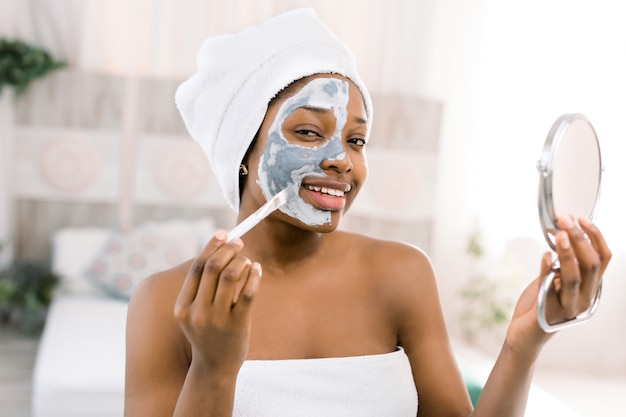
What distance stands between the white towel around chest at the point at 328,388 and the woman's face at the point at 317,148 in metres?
0.20

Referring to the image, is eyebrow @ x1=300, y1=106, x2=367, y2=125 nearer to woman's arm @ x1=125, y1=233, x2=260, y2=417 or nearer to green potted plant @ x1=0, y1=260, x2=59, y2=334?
woman's arm @ x1=125, y1=233, x2=260, y2=417

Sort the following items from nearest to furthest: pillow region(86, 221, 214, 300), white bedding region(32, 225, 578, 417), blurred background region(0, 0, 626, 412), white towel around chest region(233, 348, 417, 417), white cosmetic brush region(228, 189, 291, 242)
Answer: white cosmetic brush region(228, 189, 291, 242) < white towel around chest region(233, 348, 417, 417) < white bedding region(32, 225, 578, 417) < pillow region(86, 221, 214, 300) < blurred background region(0, 0, 626, 412)

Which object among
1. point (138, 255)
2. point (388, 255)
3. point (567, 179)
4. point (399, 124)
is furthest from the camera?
point (399, 124)

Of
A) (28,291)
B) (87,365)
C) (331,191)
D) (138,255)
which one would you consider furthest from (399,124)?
(331,191)

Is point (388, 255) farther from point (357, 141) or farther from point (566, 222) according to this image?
point (566, 222)

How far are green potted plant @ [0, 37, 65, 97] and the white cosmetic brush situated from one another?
3.20m

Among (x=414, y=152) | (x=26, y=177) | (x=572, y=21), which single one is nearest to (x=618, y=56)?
(x=572, y=21)

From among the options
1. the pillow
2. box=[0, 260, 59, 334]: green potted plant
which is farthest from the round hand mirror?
box=[0, 260, 59, 334]: green potted plant

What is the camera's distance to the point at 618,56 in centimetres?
391

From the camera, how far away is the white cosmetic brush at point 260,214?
101 cm

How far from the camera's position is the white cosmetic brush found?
1006mm

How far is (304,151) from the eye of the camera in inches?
47.1

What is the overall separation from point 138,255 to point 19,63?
108 cm

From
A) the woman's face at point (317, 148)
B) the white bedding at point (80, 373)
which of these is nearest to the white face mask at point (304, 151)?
the woman's face at point (317, 148)
